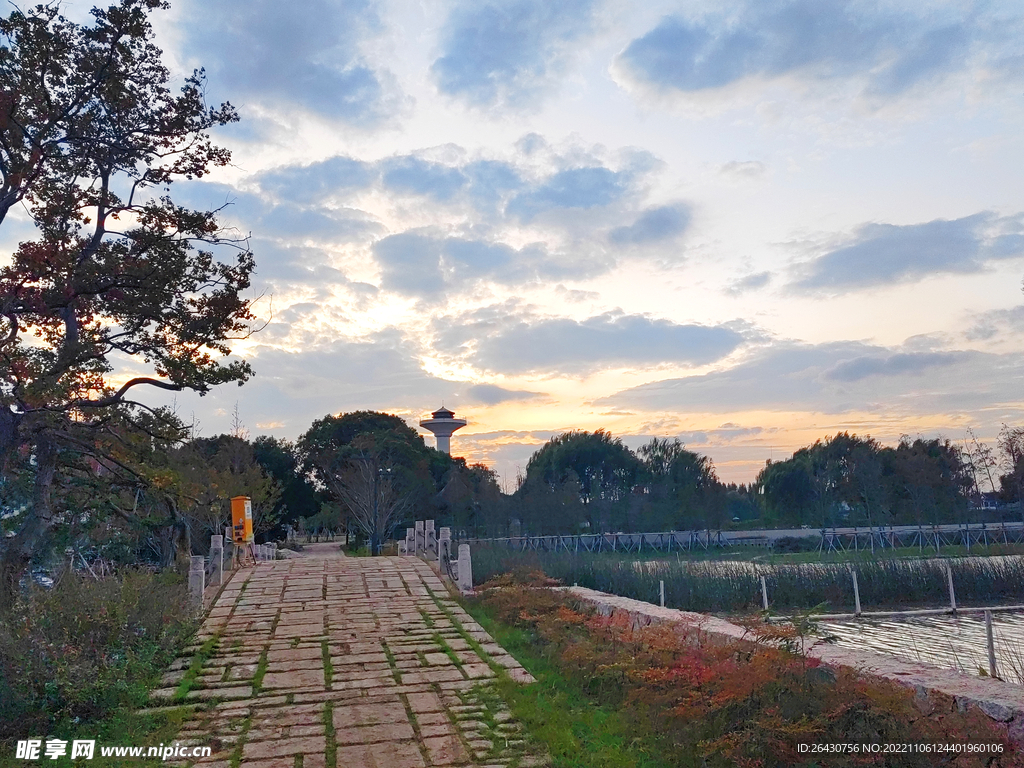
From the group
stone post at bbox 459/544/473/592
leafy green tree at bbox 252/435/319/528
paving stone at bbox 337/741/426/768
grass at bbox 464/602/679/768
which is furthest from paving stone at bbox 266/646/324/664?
leafy green tree at bbox 252/435/319/528

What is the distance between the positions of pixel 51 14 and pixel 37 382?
3.69 meters

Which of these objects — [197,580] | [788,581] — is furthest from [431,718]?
[788,581]

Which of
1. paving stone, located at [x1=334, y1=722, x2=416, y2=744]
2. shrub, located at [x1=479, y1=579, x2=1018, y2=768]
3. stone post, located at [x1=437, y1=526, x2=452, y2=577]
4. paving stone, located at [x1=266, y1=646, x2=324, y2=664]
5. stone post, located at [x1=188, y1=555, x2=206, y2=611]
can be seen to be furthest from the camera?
stone post, located at [x1=437, y1=526, x2=452, y2=577]

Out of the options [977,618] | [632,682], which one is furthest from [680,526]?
[632,682]

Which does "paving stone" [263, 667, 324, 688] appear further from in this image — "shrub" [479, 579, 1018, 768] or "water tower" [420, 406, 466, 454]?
"water tower" [420, 406, 466, 454]

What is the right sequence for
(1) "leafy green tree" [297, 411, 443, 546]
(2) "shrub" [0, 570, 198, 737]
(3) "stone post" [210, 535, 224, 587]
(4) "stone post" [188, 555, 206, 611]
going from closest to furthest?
1. (2) "shrub" [0, 570, 198, 737]
2. (4) "stone post" [188, 555, 206, 611]
3. (3) "stone post" [210, 535, 224, 587]
4. (1) "leafy green tree" [297, 411, 443, 546]

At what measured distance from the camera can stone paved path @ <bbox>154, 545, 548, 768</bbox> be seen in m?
4.68

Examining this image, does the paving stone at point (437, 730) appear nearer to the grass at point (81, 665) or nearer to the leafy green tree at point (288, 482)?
the grass at point (81, 665)

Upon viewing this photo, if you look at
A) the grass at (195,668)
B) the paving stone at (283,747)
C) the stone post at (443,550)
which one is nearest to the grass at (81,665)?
the grass at (195,668)

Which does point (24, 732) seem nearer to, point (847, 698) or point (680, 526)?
point (847, 698)

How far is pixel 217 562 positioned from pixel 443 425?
128ft

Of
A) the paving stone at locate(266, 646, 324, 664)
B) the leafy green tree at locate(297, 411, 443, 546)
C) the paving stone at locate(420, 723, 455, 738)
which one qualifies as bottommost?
the paving stone at locate(420, 723, 455, 738)

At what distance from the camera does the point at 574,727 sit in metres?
5.09

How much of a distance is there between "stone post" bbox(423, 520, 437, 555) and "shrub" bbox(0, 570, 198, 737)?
7.06m
